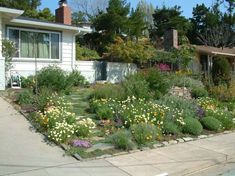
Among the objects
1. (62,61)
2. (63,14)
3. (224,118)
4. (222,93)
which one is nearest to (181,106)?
(224,118)

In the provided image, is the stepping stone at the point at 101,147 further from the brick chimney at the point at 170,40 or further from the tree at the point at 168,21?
the tree at the point at 168,21

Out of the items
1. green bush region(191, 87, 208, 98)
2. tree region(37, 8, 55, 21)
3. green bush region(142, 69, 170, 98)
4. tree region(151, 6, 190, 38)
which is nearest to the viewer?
green bush region(142, 69, 170, 98)

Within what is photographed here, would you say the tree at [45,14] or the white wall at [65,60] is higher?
the tree at [45,14]

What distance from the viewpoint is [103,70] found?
23.4 metres

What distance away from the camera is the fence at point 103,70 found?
22.1m

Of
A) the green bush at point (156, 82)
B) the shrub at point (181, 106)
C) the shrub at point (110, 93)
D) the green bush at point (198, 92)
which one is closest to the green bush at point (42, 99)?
the shrub at point (110, 93)

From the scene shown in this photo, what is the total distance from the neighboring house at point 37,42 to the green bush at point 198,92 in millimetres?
6980

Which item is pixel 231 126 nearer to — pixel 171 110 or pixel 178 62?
pixel 171 110

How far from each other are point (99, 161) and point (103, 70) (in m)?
15.7

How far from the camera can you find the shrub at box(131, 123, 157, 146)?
930 cm

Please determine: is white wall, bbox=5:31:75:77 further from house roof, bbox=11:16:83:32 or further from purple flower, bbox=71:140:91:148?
purple flower, bbox=71:140:91:148

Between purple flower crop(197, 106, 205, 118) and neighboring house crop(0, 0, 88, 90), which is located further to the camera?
neighboring house crop(0, 0, 88, 90)

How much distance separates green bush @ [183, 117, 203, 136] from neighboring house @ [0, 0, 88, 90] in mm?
9310

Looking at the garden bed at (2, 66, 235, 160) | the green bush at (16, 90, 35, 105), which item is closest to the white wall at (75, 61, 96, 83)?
the garden bed at (2, 66, 235, 160)
